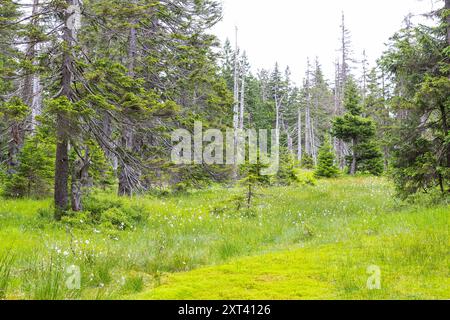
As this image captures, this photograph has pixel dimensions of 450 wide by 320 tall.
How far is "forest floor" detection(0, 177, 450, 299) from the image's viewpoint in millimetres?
3980

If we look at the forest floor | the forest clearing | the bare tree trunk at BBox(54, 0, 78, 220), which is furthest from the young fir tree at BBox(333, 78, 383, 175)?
the bare tree trunk at BBox(54, 0, 78, 220)

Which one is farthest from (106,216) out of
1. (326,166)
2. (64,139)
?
(326,166)

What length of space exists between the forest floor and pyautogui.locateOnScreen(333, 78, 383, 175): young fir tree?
1607cm

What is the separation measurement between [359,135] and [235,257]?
75.2 ft

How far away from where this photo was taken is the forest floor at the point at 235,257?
13.1ft

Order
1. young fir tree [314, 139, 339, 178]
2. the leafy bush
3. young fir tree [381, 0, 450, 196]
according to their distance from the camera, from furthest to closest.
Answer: young fir tree [314, 139, 339, 178], young fir tree [381, 0, 450, 196], the leafy bush

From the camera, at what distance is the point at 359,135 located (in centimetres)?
2683

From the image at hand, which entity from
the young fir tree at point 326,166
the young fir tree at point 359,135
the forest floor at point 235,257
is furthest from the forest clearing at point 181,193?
the young fir tree at point 359,135

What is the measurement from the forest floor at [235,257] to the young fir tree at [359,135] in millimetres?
16074

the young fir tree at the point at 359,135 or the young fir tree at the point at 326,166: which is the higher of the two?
the young fir tree at the point at 359,135

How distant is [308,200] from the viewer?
14859 mm

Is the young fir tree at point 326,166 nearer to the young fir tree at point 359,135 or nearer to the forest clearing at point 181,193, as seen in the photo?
the young fir tree at point 359,135

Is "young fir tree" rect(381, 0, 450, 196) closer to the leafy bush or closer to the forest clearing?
the forest clearing
